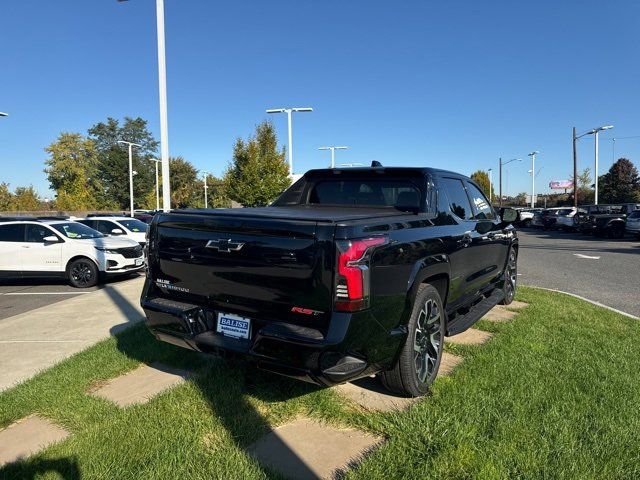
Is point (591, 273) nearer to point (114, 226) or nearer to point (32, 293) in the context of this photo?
point (32, 293)

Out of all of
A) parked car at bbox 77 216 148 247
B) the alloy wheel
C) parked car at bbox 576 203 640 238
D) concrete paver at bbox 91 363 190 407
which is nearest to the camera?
the alloy wheel

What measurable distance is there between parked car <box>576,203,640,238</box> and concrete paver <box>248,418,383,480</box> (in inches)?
980

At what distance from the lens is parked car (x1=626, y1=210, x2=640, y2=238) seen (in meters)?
21.0

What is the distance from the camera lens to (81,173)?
57156 millimetres

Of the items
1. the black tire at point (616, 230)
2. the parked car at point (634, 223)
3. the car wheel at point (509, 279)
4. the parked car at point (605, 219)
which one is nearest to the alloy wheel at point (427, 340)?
the car wheel at point (509, 279)

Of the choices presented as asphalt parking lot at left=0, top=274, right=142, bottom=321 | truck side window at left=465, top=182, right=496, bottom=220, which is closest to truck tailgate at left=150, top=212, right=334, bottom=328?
truck side window at left=465, top=182, right=496, bottom=220

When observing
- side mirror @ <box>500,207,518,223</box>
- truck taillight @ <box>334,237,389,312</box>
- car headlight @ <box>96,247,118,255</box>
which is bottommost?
car headlight @ <box>96,247,118,255</box>

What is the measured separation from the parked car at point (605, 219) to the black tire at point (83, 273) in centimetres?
2381

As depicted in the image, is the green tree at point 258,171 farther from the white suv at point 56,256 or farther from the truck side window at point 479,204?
the truck side window at point 479,204

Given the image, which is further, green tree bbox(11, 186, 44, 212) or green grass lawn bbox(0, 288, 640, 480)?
green tree bbox(11, 186, 44, 212)

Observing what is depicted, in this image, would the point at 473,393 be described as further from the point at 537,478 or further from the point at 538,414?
the point at 537,478

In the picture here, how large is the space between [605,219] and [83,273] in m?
24.2

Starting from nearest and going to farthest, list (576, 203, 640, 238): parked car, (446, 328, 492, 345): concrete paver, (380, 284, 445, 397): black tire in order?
(380, 284, 445, 397): black tire → (446, 328, 492, 345): concrete paver → (576, 203, 640, 238): parked car

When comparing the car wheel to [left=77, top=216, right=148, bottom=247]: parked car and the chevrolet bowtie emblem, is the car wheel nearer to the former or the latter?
the chevrolet bowtie emblem
